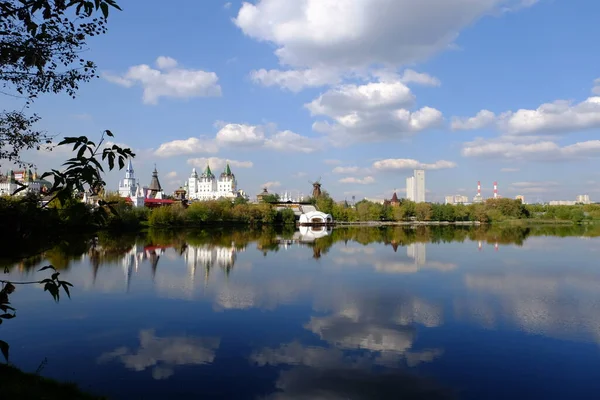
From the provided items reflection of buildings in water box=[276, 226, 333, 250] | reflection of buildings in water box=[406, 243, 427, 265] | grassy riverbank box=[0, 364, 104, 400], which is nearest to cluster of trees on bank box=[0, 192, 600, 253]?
grassy riverbank box=[0, 364, 104, 400]

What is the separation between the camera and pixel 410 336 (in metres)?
8.41

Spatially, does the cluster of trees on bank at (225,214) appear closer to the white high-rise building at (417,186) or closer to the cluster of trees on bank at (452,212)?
the cluster of trees on bank at (452,212)

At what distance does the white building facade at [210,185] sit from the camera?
4087 inches

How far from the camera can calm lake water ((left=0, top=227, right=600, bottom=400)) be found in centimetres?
620

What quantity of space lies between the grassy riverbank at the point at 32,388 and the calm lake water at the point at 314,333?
0.69 metres

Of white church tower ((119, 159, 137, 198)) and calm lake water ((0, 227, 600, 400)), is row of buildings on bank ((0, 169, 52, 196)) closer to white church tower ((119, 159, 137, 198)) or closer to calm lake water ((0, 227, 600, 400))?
calm lake water ((0, 227, 600, 400))

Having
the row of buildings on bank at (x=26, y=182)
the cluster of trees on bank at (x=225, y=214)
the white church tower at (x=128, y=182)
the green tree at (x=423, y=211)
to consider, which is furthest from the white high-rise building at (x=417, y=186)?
the row of buildings on bank at (x=26, y=182)

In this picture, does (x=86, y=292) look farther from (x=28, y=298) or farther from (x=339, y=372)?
(x=339, y=372)

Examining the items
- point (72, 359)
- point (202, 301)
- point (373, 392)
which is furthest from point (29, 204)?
point (202, 301)

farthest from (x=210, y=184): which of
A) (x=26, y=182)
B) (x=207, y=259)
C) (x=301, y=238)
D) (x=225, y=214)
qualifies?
(x=26, y=182)

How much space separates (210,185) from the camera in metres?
105

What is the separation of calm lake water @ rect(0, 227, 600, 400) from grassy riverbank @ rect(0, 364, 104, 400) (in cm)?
69

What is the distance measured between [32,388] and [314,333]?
200 inches

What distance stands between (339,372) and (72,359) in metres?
4.36
